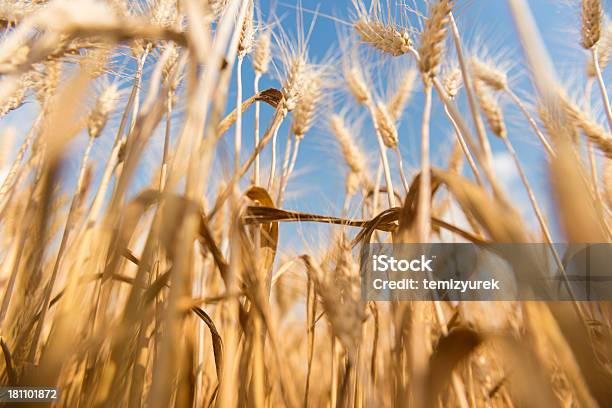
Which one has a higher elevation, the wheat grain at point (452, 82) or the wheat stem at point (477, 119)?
the wheat grain at point (452, 82)

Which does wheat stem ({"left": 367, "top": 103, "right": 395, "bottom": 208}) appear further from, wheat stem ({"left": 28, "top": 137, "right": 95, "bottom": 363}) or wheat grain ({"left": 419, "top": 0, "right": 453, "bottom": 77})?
wheat stem ({"left": 28, "top": 137, "right": 95, "bottom": 363})

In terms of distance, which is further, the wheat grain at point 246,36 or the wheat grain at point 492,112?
the wheat grain at point 492,112

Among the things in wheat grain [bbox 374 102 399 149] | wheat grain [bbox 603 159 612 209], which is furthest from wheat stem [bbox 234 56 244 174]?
wheat grain [bbox 603 159 612 209]

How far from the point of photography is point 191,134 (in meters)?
0.43

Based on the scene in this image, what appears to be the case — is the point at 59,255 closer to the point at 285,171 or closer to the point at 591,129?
the point at 285,171

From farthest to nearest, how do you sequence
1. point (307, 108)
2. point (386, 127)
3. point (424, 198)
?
point (307, 108) < point (386, 127) < point (424, 198)

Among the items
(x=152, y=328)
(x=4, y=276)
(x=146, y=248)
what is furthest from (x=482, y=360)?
(x=4, y=276)

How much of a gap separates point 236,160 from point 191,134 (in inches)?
15.4

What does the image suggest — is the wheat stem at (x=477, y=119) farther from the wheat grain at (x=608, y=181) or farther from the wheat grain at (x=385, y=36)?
the wheat grain at (x=608, y=181)

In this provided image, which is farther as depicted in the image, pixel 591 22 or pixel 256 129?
pixel 591 22

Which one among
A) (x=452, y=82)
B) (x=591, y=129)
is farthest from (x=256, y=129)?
(x=591, y=129)

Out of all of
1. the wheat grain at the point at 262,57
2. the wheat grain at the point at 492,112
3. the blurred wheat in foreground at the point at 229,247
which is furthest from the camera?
the wheat grain at the point at 262,57

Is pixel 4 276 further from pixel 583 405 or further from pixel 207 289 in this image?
pixel 583 405

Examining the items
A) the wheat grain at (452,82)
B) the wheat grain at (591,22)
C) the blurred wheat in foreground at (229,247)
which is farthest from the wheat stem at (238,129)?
the wheat grain at (591,22)
